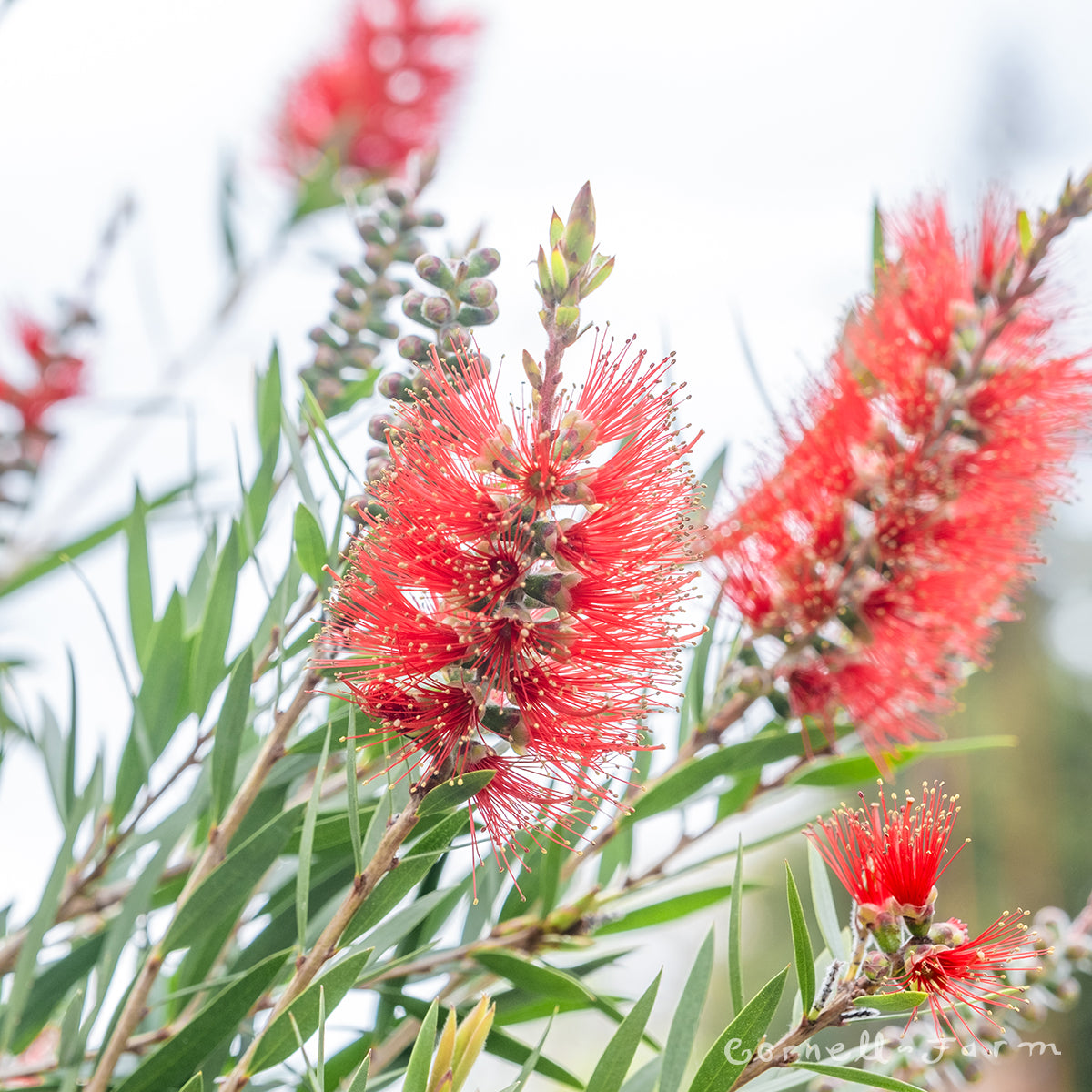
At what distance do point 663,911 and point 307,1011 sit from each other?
1.05 ft

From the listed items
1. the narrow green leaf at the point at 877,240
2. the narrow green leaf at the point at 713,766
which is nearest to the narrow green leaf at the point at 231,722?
the narrow green leaf at the point at 713,766

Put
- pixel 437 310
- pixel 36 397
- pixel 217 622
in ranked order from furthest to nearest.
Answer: pixel 36 397 < pixel 217 622 < pixel 437 310

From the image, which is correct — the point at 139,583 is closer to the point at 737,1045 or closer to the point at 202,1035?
the point at 202,1035

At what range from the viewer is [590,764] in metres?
0.52

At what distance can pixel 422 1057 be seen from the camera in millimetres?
434

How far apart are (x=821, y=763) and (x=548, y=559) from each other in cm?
40

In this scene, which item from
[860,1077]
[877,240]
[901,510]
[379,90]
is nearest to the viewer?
[860,1077]

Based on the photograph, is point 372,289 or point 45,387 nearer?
point 372,289

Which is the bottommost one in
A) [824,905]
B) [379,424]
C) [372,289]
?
[824,905]

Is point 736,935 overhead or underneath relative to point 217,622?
underneath

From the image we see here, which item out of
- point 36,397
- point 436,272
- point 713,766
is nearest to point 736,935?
point 713,766

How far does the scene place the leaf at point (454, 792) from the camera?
0.49 meters

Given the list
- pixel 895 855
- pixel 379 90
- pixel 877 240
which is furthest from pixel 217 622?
pixel 379 90

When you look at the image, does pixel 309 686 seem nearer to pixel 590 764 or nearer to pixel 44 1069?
pixel 590 764
